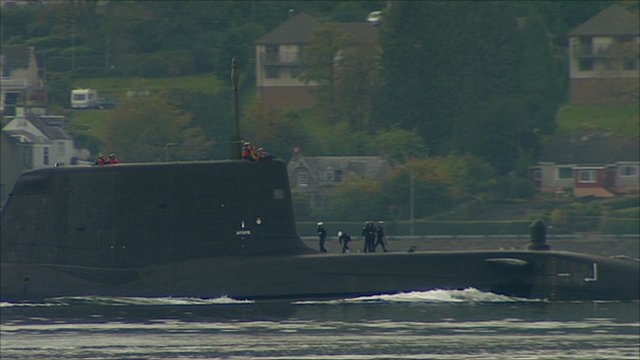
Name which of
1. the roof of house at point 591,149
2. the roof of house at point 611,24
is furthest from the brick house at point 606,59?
the roof of house at point 591,149

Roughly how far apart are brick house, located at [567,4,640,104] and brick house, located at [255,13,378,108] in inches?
723

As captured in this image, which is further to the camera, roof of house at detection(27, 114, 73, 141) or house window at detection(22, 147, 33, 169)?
roof of house at detection(27, 114, 73, 141)

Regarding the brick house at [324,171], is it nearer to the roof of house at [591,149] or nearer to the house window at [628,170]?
the roof of house at [591,149]

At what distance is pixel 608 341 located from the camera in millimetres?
34906

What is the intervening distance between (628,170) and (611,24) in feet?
101

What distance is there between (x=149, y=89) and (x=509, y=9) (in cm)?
3250

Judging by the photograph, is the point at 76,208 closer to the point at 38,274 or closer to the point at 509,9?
the point at 38,274

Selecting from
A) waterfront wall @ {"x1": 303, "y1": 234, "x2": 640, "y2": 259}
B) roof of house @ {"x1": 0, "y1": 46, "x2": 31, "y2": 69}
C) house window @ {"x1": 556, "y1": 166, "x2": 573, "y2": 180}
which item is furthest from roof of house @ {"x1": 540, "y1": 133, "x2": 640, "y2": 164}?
roof of house @ {"x1": 0, "y1": 46, "x2": 31, "y2": 69}

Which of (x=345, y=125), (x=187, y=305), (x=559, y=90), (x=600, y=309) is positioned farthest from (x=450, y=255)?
(x=559, y=90)

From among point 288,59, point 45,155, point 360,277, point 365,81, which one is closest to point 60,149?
point 45,155

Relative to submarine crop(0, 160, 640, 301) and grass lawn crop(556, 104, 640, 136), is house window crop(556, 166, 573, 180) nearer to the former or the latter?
grass lawn crop(556, 104, 640, 136)

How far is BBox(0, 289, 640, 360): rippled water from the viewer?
3372 cm

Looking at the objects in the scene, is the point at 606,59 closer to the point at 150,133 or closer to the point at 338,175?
the point at 338,175

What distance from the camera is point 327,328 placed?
3709 cm
